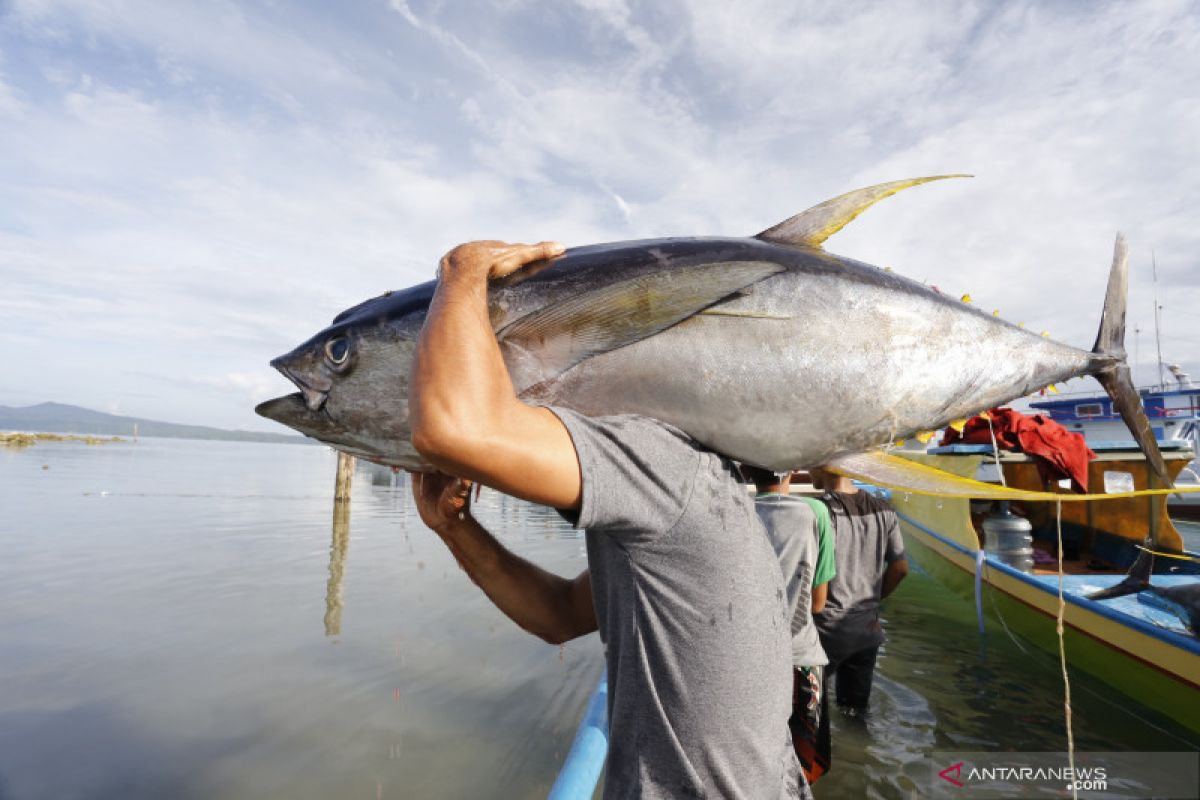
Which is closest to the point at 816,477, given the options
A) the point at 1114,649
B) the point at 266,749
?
the point at 1114,649

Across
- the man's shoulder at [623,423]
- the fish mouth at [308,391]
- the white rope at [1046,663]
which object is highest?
the fish mouth at [308,391]

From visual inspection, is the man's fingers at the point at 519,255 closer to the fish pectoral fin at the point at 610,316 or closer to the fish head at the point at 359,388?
the fish pectoral fin at the point at 610,316

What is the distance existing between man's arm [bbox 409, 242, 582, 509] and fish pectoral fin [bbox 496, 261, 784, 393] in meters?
Result: 0.25

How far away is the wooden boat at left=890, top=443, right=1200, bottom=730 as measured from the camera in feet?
15.7

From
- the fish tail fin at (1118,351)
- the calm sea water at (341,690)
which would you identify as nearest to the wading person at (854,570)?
the calm sea water at (341,690)

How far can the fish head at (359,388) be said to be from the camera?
55.9 inches

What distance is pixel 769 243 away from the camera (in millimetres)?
1623

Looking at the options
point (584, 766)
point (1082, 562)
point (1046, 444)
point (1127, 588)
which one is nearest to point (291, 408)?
point (584, 766)

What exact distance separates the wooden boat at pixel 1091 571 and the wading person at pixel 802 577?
2.85ft

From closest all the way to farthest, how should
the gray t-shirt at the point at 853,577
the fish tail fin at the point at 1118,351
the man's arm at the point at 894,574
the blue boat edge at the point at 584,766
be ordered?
the blue boat edge at the point at 584,766 → the fish tail fin at the point at 1118,351 → the gray t-shirt at the point at 853,577 → the man's arm at the point at 894,574

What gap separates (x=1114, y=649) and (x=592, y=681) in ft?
16.1

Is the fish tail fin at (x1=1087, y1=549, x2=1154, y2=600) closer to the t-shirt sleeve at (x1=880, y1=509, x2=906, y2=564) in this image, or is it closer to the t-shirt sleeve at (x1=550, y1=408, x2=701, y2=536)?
the t-shirt sleeve at (x1=880, y1=509, x2=906, y2=564)

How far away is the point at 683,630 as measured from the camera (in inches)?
47.0

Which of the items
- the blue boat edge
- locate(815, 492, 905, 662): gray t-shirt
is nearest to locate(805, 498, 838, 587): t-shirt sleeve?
locate(815, 492, 905, 662): gray t-shirt
